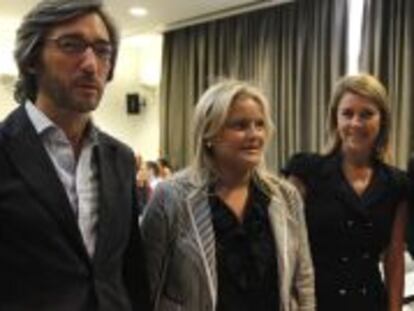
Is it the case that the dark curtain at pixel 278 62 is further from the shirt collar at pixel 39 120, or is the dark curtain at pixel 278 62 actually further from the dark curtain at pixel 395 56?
the shirt collar at pixel 39 120

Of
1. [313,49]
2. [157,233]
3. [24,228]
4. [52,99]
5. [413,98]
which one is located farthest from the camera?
[313,49]

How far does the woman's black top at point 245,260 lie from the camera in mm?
1828

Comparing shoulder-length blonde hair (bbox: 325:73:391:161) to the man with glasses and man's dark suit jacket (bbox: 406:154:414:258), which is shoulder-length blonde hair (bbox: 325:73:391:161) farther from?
the man with glasses

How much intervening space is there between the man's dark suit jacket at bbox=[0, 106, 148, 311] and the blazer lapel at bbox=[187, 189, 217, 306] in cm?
27

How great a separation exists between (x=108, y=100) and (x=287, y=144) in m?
3.17

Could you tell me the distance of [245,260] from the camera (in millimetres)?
1843

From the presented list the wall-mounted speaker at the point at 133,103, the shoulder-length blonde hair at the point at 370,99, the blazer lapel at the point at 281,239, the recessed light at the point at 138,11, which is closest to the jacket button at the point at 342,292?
the blazer lapel at the point at 281,239

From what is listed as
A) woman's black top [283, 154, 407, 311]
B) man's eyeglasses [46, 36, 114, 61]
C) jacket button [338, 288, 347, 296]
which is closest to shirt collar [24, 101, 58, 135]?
man's eyeglasses [46, 36, 114, 61]

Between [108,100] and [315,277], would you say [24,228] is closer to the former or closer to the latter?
[315,277]

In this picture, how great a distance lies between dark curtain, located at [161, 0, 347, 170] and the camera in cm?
652

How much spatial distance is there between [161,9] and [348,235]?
5.52 meters

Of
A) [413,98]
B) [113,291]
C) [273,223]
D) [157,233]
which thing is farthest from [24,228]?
[413,98]

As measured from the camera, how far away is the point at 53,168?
1503 millimetres

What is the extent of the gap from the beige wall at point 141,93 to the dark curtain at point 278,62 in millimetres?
910
